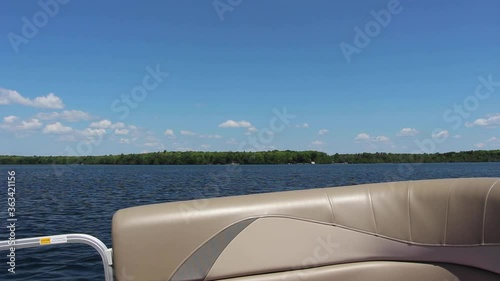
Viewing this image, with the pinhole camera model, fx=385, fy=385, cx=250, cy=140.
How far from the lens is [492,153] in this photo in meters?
43.6

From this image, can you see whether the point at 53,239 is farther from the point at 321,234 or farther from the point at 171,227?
the point at 321,234

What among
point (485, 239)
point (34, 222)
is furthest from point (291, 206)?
point (34, 222)

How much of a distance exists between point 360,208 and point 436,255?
0.54 metres

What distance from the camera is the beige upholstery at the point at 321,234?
6.40ft

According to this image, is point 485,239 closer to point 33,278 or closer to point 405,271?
point 405,271

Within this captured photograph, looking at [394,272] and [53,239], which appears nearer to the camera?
[53,239]

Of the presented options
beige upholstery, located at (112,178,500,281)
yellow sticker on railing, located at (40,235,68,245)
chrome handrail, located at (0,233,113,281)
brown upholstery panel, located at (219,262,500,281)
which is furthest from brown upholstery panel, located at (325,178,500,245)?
yellow sticker on railing, located at (40,235,68,245)

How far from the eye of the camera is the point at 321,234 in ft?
7.15

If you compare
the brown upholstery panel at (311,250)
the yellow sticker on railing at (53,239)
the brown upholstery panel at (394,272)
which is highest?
the yellow sticker on railing at (53,239)

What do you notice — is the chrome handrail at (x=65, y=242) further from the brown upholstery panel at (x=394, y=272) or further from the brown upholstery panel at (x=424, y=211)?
the brown upholstery panel at (x=424, y=211)

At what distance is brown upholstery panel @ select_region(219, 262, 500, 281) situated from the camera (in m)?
2.16

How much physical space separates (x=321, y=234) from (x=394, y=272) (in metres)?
0.53

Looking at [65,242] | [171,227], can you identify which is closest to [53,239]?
[65,242]

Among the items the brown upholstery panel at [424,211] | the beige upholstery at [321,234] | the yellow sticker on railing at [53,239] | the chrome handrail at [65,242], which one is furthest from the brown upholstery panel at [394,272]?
the yellow sticker on railing at [53,239]
